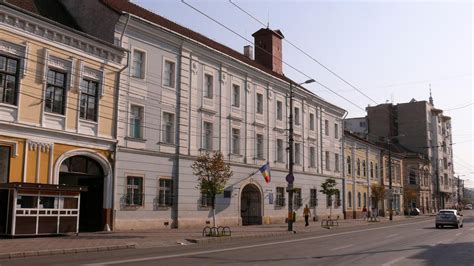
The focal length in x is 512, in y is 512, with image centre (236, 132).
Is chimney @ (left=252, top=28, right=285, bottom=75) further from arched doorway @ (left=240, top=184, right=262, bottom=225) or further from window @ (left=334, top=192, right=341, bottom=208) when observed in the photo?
arched doorway @ (left=240, top=184, right=262, bottom=225)

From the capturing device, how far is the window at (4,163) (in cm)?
2142

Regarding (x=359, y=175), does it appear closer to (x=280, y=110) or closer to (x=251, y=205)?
(x=280, y=110)

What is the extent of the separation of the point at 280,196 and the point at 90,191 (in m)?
19.0

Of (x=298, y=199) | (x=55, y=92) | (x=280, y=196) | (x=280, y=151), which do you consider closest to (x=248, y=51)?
(x=280, y=151)

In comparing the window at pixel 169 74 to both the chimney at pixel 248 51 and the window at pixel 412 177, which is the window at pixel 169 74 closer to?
the chimney at pixel 248 51

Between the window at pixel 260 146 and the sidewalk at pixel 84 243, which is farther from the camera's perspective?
the window at pixel 260 146

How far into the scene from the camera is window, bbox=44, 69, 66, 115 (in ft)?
78.1

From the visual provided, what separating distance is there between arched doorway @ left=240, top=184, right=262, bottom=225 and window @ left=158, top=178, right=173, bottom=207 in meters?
9.23

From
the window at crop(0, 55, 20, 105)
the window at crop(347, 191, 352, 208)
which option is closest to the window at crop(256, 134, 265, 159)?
the window at crop(347, 191, 352, 208)

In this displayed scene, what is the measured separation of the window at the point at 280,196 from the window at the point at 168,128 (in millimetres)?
13358

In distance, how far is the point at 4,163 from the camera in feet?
70.6

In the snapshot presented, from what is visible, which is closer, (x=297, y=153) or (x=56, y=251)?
(x=56, y=251)

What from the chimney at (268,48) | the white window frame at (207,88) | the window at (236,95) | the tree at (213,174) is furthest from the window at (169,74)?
the chimney at (268,48)

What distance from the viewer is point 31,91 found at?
75.0 feet
